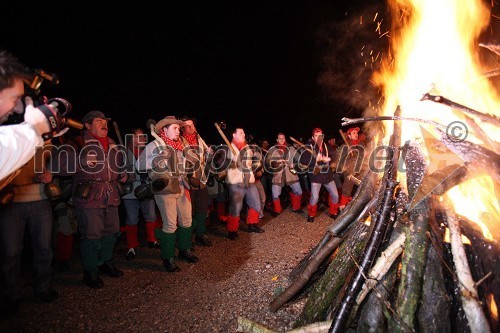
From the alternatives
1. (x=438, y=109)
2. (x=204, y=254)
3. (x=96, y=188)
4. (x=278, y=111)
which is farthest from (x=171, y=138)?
(x=278, y=111)

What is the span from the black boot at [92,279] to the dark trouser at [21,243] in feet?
1.83

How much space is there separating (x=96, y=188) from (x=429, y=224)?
4.74 m

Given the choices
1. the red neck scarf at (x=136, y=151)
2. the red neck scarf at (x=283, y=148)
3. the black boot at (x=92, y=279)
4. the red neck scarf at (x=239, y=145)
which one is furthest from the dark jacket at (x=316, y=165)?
the black boot at (x=92, y=279)

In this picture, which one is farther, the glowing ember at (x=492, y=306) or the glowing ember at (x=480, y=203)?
the glowing ember at (x=480, y=203)

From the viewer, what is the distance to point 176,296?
4.32 metres

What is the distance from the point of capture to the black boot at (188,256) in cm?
558

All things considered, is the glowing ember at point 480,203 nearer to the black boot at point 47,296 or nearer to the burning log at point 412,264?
the burning log at point 412,264

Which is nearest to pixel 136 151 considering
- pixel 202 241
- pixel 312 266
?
pixel 202 241

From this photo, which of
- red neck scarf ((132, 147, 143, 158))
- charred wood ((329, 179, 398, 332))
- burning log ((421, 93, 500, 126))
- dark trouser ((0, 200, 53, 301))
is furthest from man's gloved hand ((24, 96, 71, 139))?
red neck scarf ((132, 147, 143, 158))

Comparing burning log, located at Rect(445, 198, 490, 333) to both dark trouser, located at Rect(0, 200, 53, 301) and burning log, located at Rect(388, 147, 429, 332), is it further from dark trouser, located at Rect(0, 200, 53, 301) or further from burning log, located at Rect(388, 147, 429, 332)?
dark trouser, located at Rect(0, 200, 53, 301)

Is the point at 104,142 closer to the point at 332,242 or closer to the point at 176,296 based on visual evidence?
the point at 176,296

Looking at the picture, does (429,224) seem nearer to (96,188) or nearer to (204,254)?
(204,254)

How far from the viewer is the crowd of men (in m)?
3.91

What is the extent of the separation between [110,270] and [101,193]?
1429 mm
